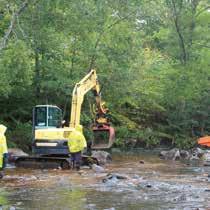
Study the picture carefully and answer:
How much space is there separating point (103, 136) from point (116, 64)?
4738 mm

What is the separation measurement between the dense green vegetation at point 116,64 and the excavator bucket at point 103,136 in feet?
4.98

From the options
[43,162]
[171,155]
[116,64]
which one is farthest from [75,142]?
[116,64]

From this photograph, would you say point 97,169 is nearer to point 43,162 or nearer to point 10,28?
point 43,162

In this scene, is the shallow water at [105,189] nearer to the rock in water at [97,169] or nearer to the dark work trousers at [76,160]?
the rock in water at [97,169]

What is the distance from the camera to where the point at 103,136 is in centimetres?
2700

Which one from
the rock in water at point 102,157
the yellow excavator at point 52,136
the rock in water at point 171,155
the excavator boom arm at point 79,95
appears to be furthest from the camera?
the rock in water at point 171,155

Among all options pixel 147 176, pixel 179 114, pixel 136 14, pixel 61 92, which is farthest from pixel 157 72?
pixel 147 176

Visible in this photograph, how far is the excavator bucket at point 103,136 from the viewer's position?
24000mm

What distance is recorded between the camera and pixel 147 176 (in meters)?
18.2

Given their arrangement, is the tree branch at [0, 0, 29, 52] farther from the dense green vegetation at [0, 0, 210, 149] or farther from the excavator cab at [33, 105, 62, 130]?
the excavator cab at [33, 105, 62, 130]

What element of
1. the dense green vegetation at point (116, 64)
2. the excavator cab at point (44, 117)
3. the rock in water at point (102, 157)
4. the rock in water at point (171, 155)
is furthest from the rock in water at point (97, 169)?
the rock in water at point (171, 155)

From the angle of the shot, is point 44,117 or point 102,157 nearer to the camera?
point 44,117

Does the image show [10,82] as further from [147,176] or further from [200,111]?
[200,111]

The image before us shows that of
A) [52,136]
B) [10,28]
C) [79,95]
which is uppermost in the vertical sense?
[10,28]
